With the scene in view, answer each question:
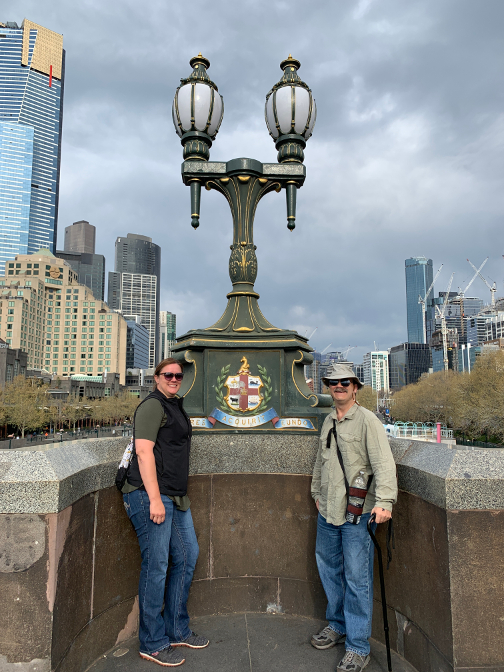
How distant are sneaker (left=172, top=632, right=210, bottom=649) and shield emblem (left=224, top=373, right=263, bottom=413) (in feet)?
6.74

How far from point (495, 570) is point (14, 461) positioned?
2990mm

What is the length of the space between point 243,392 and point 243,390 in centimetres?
2

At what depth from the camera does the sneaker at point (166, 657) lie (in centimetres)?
329

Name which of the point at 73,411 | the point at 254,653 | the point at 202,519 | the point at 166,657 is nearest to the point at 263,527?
the point at 202,519

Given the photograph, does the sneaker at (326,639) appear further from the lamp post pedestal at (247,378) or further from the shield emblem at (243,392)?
the shield emblem at (243,392)

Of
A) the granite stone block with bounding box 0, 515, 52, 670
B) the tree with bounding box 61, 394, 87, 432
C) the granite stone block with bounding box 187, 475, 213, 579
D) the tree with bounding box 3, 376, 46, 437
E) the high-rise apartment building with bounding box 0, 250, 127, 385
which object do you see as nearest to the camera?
the granite stone block with bounding box 0, 515, 52, 670

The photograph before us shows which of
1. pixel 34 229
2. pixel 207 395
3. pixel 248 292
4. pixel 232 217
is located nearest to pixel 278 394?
pixel 207 395

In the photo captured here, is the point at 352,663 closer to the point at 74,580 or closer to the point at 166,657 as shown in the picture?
the point at 166,657

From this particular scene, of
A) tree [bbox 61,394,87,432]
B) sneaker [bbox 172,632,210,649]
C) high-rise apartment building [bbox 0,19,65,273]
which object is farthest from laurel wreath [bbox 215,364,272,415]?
high-rise apartment building [bbox 0,19,65,273]

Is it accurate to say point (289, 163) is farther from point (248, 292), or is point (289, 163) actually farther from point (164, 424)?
point (164, 424)

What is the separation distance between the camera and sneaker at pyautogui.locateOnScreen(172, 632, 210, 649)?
3.54m

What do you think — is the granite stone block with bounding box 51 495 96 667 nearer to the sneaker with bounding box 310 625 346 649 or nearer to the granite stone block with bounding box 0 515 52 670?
the granite stone block with bounding box 0 515 52 670

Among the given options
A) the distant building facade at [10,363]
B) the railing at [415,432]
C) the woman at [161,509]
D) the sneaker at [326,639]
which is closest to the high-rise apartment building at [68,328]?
the distant building facade at [10,363]

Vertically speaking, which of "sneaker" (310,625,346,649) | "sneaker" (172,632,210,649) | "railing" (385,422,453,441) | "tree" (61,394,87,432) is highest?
"sneaker" (310,625,346,649)
